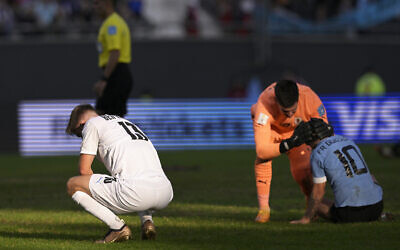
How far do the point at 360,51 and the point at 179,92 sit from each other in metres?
6.42

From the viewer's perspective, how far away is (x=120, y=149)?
691 centimetres

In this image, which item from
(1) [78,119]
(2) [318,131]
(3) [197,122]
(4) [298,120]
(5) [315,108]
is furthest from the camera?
(3) [197,122]

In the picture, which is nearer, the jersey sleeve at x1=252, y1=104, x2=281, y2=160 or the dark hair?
the dark hair

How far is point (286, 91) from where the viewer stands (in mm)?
7824

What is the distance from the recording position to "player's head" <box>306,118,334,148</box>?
7.75 m

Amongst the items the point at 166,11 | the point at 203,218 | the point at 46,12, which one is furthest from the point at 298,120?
the point at 166,11

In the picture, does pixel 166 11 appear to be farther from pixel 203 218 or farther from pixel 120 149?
pixel 120 149

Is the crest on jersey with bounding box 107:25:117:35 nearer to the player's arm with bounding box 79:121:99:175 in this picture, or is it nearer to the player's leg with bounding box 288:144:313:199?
the player's leg with bounding box 288:144:313:199

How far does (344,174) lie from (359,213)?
0.46m

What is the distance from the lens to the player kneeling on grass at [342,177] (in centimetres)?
767

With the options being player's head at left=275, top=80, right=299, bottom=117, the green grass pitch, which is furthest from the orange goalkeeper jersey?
the green grass pitch

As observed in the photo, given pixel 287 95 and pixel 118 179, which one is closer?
pixel 118 179

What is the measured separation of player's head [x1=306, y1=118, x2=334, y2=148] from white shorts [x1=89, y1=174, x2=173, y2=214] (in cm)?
163

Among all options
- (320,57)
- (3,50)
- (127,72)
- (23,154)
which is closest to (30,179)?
(127,72)
